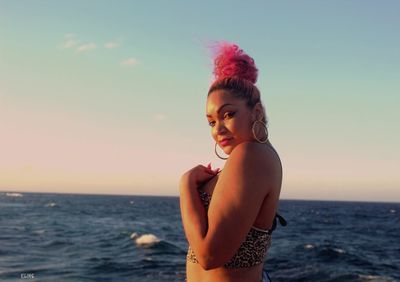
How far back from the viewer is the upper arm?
2.09 metres

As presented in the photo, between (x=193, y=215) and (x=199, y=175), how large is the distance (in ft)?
0.93

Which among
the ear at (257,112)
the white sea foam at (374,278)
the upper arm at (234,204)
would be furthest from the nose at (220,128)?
the white sea foam at (374,278)

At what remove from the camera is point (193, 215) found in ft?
7.33

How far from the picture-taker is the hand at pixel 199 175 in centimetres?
242

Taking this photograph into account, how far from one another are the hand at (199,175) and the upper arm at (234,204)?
10.8 inches

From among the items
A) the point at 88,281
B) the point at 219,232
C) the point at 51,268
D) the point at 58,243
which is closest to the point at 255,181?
the point at 219,232

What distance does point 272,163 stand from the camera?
2.22 metres

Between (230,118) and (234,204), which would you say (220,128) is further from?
(234,204)

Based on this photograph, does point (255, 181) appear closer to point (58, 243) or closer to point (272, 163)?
point (272, 163)

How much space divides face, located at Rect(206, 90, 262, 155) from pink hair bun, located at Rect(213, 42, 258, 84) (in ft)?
0.52

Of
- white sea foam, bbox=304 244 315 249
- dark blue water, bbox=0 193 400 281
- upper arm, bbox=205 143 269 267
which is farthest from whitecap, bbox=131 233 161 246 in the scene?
upper arm, bbox=205 143 269 267

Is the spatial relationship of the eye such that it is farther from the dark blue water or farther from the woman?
the dark blue water

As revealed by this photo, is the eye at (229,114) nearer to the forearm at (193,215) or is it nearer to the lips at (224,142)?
the lips at (224,142)

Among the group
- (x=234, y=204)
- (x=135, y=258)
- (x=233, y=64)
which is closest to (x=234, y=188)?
(x=234, y=204)
